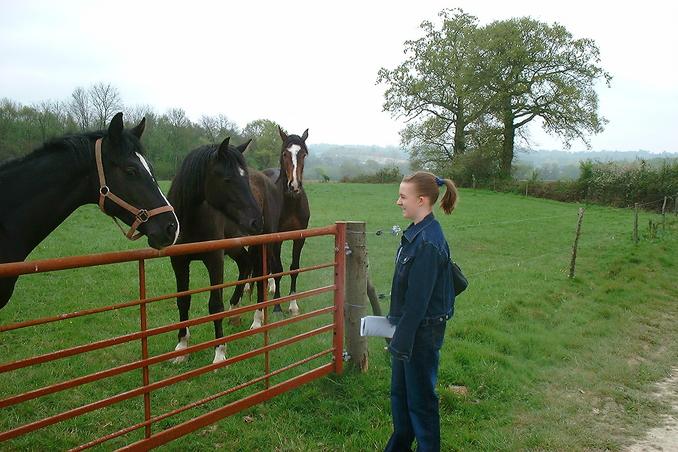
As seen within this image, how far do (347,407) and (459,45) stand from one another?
33.7m

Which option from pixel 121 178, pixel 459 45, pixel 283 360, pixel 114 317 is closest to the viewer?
pixel 121 178

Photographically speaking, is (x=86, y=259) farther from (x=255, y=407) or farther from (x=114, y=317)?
(x=114, y=317)

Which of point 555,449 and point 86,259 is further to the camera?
point 555,449

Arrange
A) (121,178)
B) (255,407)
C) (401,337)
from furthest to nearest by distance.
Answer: (255,407), (121,178), (401,337)

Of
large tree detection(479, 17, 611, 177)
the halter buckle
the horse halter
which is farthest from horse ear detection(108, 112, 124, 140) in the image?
large tree detection(479, 17, 611, 177)

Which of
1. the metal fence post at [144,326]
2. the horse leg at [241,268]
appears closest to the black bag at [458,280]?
the metal fence post at [144,326]

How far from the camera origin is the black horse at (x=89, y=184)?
314 centimetres

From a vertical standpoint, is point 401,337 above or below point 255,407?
above

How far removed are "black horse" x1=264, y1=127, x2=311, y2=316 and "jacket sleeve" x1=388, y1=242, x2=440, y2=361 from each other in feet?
12.9

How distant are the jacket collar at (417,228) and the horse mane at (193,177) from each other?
257 cm

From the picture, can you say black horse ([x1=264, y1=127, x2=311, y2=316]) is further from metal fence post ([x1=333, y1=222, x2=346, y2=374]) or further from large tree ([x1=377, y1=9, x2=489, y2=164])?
large tree ([x1=377, y1=9, x2=489, y2=164])

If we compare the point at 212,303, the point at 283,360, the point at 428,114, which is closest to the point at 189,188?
the point at 212,303

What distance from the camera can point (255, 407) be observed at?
3.83 meters

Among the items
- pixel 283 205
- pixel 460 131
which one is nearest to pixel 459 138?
pixel 460 131
